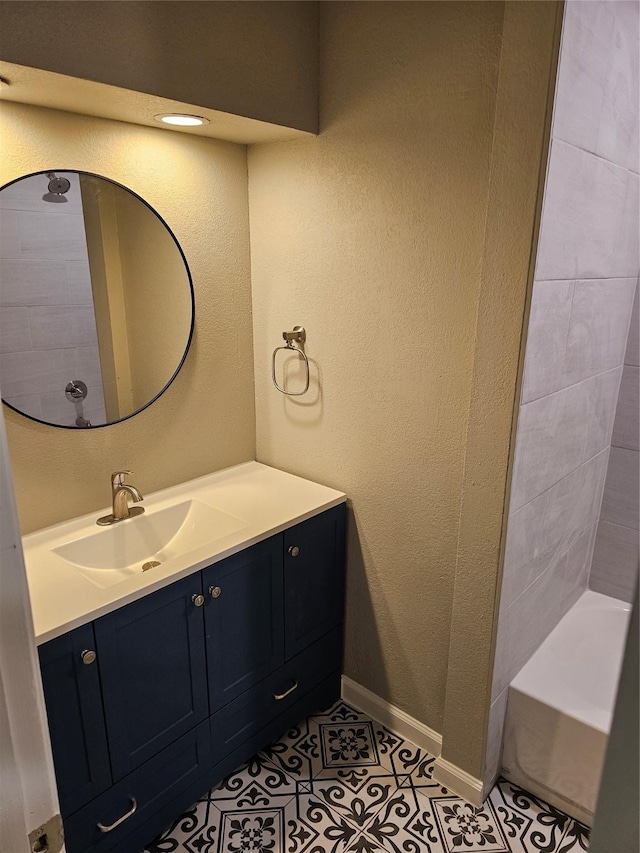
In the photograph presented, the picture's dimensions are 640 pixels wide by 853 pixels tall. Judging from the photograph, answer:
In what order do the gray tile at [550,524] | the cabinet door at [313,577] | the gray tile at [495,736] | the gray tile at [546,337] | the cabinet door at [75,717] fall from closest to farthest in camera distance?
the cabinet door at [75,717] → the gray tile at [546,337] → the gray tile at [550,524] → the gray tile at [495,736] → the cabinet door at [313,577]

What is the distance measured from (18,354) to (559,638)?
194 cm

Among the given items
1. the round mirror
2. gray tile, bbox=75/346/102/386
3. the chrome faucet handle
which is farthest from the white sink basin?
gray tile, bbox=75/346/102/386

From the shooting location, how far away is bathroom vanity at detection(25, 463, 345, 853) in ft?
4.73

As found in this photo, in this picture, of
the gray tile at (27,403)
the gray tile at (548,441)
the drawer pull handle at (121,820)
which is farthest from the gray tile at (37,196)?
the drawer pull handle at (121,820)

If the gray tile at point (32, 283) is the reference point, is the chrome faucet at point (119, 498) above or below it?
below

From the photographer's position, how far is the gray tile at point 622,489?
7.08ft

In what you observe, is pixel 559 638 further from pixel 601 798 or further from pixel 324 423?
pixel 601 798

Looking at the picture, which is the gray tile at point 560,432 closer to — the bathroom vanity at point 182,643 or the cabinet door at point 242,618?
the bathroom vanity at point 182,643

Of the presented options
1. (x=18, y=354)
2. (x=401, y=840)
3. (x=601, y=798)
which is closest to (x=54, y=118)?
(x=18, y=354)

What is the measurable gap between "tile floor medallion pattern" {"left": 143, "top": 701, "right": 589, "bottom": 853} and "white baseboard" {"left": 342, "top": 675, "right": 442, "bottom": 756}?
40 mm

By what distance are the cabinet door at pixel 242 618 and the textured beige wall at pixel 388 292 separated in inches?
14.2

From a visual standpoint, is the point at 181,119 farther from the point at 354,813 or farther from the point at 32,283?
the point at 354,813

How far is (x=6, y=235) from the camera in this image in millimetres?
1562

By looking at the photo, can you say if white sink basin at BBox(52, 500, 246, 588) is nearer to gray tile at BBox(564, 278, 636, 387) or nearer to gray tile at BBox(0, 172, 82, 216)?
gray tile at BBox(0, 172, 82, 216)
